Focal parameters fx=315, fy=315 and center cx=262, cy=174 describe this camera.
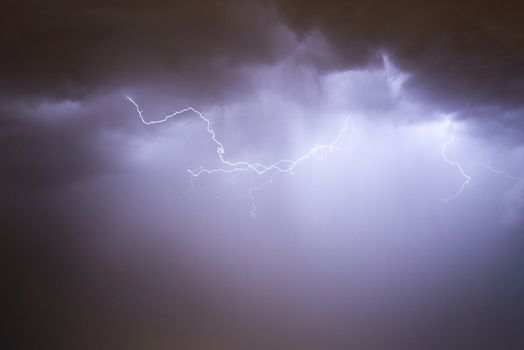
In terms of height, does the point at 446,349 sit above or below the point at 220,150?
below

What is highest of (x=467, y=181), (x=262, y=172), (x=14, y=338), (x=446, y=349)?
(x=467, y=181)

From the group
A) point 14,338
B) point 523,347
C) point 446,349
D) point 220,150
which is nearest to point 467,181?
point 446,349

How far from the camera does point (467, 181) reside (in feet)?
78.5

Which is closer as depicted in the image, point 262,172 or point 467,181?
point 262,172

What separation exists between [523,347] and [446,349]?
718 centimetres

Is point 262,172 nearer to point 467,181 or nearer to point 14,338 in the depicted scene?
point 467,181

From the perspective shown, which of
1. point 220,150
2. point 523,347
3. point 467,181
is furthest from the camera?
point 523,347

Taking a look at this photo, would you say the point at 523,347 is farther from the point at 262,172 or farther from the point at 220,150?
the point at 220,150

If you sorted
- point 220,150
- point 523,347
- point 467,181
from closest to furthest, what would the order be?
point 220,150, point 467,181, point 523,347

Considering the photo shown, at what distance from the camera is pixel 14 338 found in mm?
25938

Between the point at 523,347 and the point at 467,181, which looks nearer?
the point at 467,181

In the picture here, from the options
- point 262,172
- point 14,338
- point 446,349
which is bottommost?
point 14,338

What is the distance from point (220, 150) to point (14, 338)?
2369cm

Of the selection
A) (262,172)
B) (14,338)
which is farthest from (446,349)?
(14,338)
